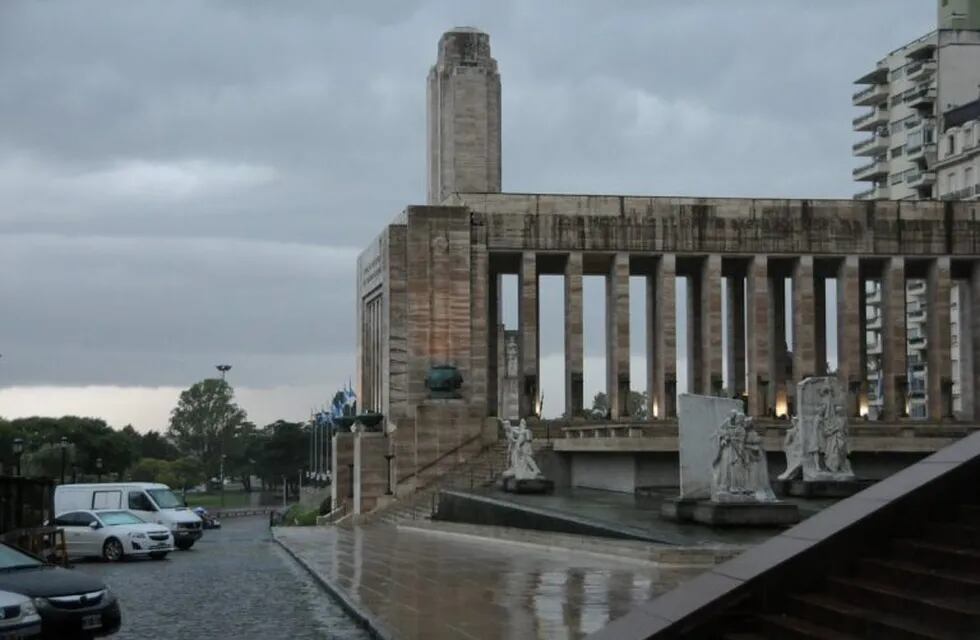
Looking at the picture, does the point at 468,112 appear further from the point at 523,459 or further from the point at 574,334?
the point at 523,459

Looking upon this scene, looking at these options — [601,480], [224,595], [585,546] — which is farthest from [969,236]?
[224,595]

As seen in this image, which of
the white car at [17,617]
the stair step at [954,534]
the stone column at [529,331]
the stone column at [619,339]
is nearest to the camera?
the stair step at [954,534]

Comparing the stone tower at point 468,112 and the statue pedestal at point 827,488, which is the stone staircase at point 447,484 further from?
the stone tower at point 468,112

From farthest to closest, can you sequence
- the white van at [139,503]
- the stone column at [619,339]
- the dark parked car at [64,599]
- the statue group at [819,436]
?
the stone column at [619,339] → the white van at [139,503] → the statue group at [819,436] → the dark parked car at [64,599]

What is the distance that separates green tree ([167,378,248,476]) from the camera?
15438 centimetres

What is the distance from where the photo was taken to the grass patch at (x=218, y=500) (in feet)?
397

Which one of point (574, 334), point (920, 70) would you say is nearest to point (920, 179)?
point (920, 70)

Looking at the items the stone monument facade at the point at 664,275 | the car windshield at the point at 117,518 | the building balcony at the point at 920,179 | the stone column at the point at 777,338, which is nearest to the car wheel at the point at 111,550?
the car windshield at the point at 117,518

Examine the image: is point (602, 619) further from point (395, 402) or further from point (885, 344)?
point (885, 344)

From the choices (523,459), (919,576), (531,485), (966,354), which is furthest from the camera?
(966,354)

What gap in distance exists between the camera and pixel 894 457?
37.4 metres

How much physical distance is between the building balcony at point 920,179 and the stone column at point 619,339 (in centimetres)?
2969

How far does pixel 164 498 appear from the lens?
35.6 metres

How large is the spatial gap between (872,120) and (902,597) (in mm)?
79264
